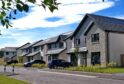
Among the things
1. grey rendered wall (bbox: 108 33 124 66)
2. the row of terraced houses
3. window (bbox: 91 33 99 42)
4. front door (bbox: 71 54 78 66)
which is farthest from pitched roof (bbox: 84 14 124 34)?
front door (bbox: 71 54 78 66)

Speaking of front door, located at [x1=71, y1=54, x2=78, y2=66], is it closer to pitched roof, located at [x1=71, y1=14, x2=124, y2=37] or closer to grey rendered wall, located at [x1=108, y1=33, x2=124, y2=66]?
pitched roof, located at [x1=71, y1=14, x2=124, y2=37]

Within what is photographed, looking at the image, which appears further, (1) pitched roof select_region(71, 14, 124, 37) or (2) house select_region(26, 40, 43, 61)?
(2) house select_region(26, 40, 43, 61)

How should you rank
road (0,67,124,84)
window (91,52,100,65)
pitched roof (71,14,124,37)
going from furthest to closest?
window (91,52,100,65) → pitched roof (71,14,124,37) → road (0,67,124,84)

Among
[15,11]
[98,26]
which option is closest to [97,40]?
[98,26]

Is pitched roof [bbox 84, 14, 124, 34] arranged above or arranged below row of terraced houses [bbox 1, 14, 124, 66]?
above

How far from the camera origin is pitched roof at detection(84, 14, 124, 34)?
1848 inches

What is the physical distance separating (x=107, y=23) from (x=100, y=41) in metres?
3.66

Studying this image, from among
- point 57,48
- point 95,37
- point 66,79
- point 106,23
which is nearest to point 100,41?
point 95,37

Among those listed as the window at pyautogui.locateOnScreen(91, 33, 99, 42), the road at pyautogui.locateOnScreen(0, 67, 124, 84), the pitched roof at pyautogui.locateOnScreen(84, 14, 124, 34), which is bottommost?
the road at pyautogui.locateOnScreen(0, 67, 124, 84)

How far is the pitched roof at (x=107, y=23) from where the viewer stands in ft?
154

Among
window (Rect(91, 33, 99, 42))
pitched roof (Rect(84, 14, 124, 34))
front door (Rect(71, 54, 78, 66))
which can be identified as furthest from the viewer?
front door (Rect(71, 54, 78, 66))

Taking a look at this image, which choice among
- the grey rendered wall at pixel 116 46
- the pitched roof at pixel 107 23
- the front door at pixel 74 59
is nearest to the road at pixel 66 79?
the grey rendered wall at pixel 116 46

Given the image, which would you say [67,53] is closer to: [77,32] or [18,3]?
[77,32]

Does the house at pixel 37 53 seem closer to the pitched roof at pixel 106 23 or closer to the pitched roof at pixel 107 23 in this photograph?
the pitched roof at pixel 106 23
